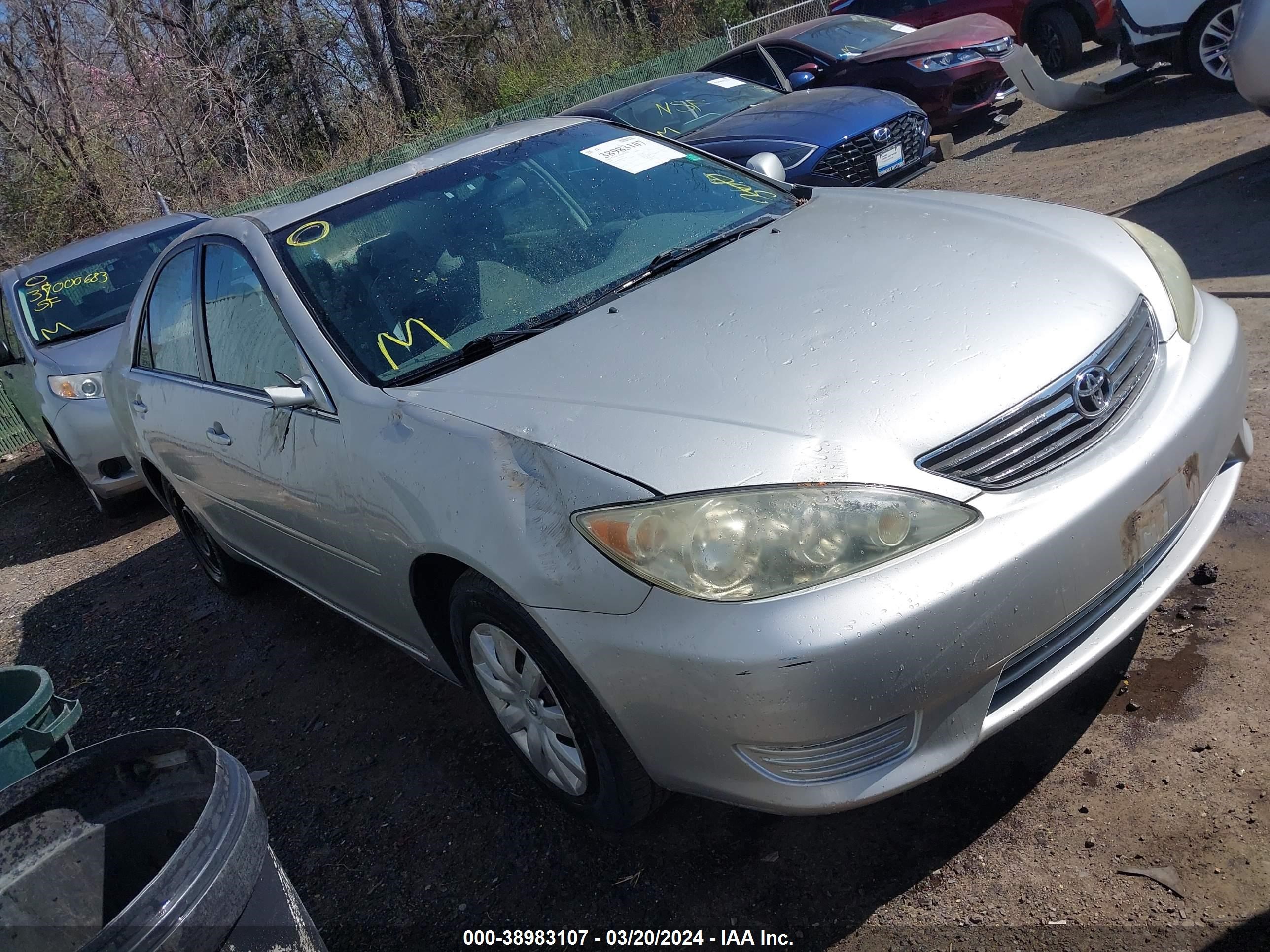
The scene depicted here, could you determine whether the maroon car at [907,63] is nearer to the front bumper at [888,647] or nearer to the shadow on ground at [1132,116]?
the shadow on ground at [1132,116]

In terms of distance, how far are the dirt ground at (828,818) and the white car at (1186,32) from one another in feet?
14.8

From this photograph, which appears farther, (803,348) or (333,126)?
(333,126)

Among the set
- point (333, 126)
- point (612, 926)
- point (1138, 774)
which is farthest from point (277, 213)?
point (333, 126)

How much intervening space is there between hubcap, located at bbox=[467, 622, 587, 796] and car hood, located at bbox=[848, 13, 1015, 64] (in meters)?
9.13

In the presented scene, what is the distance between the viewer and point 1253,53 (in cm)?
586

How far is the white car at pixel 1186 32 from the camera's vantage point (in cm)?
804

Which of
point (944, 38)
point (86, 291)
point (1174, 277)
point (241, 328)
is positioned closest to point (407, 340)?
point (241, 328)

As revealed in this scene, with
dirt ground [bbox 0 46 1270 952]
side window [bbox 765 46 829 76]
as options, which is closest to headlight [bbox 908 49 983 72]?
side window [bbox 765 46 829 76]

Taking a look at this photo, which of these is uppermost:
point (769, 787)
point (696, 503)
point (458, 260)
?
point (458, 260)

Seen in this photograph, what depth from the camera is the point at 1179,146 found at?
7.44 meters

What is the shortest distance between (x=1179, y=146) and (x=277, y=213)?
21.1ft

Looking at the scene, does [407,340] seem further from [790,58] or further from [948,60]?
[790,58]

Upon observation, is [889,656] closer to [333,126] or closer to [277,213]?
[277,213]

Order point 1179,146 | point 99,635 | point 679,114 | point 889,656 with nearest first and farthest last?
1. point 889,656
2. point 99,635
3. point 1179,146
4. point 679,114
